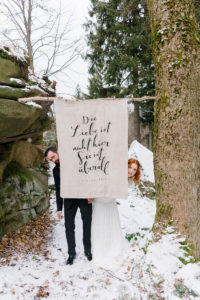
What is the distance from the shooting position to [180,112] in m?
2.99

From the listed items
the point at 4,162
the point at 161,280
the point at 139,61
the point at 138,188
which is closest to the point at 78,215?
the point at 4,162

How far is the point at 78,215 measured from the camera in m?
5.74

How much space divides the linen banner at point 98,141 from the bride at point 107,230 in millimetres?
459

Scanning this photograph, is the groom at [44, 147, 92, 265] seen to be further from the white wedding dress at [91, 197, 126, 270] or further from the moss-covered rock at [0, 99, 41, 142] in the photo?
the moss-covered rock at [0, 99, 41, 142]

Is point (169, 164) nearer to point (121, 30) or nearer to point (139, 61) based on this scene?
point (139, 61)

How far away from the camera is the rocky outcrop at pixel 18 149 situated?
4.36 metres

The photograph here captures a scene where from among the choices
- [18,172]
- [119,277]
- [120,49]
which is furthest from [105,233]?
[120,49]

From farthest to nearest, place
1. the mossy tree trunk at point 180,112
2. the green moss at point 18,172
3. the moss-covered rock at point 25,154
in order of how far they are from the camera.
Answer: the moss-covered rock at point 25,154 < the green moss at point 18,172 < the mossy tree trunk at point 180,112

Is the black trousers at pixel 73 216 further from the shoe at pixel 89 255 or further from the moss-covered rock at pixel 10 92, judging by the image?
the moss-covered rock at pixel 10 92

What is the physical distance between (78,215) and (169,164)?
3448mm

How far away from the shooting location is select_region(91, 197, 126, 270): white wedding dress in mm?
3447

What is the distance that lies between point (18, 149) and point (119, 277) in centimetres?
414

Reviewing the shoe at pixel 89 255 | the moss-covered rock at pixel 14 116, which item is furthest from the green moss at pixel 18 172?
the shoe at pixel 89 255

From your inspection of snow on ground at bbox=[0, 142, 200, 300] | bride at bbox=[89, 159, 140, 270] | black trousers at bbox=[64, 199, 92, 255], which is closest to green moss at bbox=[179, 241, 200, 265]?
snow on ground at bbox=[0, 142, 200, 300]
